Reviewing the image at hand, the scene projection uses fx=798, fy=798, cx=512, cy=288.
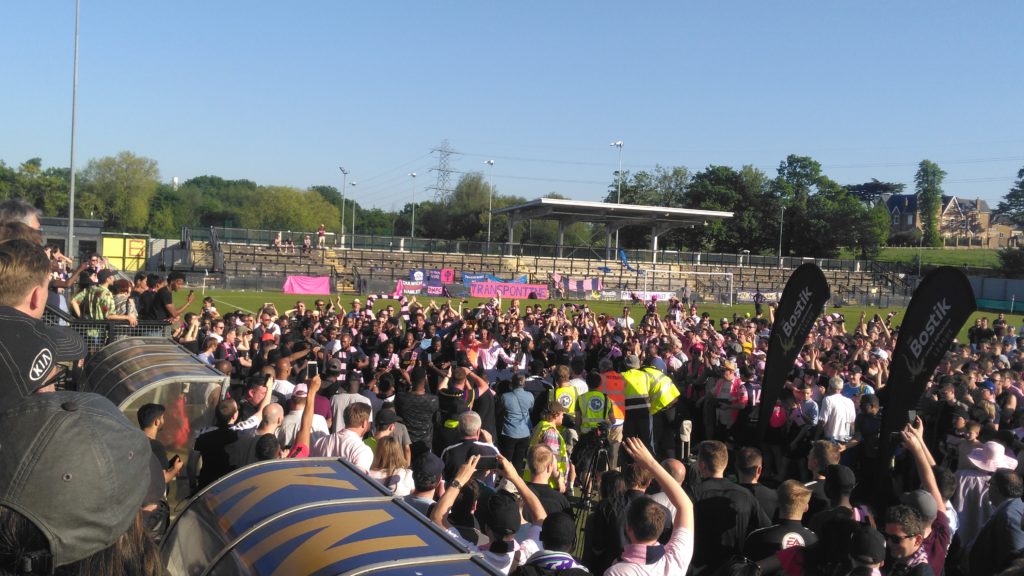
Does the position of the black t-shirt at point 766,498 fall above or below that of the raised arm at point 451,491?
below

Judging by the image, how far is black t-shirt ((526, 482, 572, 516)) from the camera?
586 cm

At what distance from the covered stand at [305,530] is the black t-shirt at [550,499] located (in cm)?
233

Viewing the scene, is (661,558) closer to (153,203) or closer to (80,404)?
(80,404)

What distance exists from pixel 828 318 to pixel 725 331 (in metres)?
5.18

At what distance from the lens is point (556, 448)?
764cm

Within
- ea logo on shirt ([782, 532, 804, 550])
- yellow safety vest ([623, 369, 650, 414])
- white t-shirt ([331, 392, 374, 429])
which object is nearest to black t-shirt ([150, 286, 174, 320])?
white t-shirt ([331, 392, 374, 429])

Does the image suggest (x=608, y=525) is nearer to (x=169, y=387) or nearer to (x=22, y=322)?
(x=22, y=322)

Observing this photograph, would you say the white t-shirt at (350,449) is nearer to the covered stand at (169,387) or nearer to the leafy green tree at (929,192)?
the covered stand at (169,387)

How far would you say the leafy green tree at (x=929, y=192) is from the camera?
412 ft

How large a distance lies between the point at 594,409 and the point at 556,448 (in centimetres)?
230

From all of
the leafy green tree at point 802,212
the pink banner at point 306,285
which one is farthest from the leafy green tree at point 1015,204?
the pink banner at point 306,285

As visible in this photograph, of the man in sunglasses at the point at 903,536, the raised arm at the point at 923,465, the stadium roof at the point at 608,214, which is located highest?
the stadium roof at the point at 608,214

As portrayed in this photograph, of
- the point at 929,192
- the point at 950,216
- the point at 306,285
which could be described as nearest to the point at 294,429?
the point at 306,285

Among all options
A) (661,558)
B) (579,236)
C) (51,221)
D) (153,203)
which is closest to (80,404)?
(661,558)
